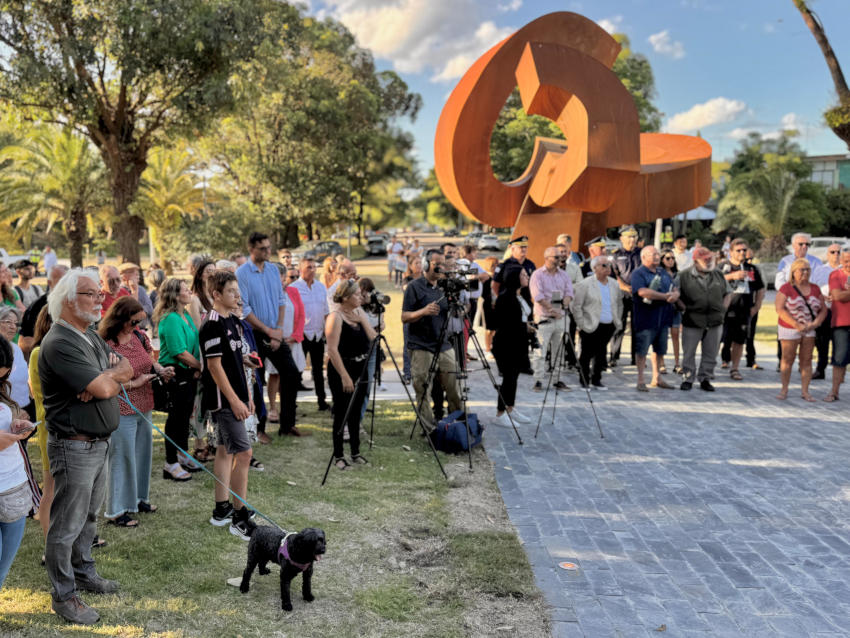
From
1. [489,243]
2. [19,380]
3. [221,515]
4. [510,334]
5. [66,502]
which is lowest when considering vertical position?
[221,515]

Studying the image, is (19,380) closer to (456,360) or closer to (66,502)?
(66,502)

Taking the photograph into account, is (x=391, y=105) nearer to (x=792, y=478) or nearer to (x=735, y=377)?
(x=735, y=377)

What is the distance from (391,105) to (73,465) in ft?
164

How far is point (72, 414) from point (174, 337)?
2.07 meters

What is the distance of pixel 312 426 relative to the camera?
771 centimetres

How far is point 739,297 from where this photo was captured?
10.2 m

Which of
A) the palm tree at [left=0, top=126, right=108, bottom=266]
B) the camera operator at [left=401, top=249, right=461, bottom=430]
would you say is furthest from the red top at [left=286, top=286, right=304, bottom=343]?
the palm tree at [left=0, top=126, right=108, bottom=266]

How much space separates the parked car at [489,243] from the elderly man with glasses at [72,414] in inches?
1669

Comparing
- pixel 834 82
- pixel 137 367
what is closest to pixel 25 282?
pixel 137 367

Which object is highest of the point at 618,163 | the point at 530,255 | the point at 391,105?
the point at 391,105

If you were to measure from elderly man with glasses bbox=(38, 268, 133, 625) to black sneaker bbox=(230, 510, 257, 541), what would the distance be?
124 cm

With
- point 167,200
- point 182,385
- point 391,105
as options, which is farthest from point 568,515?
point 391,105

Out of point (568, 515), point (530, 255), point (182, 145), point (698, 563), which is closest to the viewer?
point (698, 563)

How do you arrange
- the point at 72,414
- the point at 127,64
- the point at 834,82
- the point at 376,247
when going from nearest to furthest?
1. the point at 72,414
2. the point at 127,64
3. the point at 834,82
4. the point at 376,247
